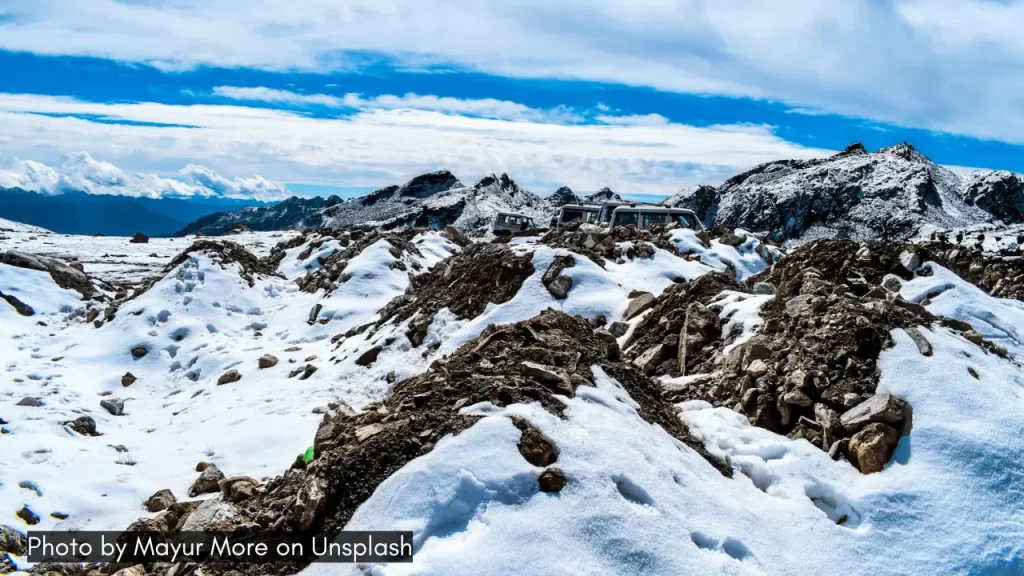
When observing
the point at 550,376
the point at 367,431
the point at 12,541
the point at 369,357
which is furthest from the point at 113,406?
the point at 550,376

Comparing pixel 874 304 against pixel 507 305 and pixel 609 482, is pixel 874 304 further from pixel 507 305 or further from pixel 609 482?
pixel 507 305

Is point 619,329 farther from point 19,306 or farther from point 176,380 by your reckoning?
point 19,306

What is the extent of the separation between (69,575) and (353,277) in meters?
12.4

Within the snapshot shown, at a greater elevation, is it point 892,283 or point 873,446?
point 892,283

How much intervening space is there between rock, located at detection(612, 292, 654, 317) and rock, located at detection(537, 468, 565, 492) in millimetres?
6823

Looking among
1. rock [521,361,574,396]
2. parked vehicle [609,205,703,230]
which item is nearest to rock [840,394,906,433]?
rock [521,361,574,396]

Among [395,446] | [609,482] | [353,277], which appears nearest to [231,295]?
[353,277]

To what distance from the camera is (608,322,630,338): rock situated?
10914 mm

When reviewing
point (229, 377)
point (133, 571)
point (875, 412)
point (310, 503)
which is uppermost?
point (875, 412)

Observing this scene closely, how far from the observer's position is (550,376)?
616 centimetres

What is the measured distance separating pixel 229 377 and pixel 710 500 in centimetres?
974

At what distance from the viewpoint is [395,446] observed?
523 centimetres

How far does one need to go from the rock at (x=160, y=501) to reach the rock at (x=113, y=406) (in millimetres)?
5066

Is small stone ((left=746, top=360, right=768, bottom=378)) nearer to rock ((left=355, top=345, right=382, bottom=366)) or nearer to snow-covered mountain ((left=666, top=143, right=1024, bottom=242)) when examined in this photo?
rock ((left=355, top=345, right=382, bottom=366))
